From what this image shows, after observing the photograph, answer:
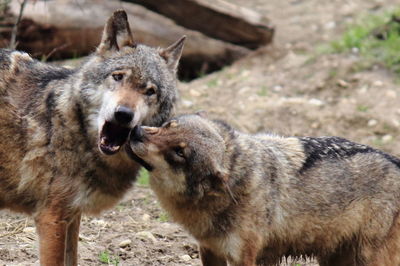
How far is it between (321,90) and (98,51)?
6410 millimetres

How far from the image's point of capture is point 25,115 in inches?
241

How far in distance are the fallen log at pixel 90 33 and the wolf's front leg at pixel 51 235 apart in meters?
4.88

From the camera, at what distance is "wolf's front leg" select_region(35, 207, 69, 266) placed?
19.4 ft

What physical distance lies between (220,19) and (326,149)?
21.2ft

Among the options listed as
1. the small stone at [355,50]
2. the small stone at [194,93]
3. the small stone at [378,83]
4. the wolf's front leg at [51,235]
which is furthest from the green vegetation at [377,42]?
the wolf's front leg at [51,235]

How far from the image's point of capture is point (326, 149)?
676 cm

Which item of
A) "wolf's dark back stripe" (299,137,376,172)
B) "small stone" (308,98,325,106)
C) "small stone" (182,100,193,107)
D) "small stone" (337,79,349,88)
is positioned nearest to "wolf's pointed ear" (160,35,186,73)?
"wolf's dark back stripe" (299,137,376,172)

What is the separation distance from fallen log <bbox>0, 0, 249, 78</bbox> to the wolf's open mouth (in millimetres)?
4860

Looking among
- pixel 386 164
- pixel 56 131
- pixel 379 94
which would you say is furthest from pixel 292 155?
pixel 379 94

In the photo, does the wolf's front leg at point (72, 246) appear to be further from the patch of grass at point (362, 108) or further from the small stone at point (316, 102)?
the patch of grass at point (362, 108)

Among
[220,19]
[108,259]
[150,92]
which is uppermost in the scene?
[150,92]

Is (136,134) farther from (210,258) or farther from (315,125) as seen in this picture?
(315,125)

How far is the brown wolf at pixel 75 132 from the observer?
5914 mm

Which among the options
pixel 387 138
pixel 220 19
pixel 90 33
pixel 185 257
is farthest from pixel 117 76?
pixel 220 19
